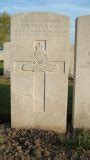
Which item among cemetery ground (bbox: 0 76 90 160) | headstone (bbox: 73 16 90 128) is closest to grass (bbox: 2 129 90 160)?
cemetery ground (bbox: 0 76 90 160)

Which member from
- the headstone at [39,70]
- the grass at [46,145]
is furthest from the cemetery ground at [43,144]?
the headstone at [39,70]

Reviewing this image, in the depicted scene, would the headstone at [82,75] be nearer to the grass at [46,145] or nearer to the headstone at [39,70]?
the headstone at [39,70]

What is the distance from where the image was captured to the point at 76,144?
532cm

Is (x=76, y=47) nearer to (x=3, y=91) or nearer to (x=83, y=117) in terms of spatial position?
(x=83, y=117)

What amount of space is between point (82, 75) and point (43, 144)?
1614mm

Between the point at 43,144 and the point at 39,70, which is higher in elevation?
the point at 39,70

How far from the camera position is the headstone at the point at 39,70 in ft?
19.8

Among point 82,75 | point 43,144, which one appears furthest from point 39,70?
point 43,144

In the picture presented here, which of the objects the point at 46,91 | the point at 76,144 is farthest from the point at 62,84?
the point at 76,144

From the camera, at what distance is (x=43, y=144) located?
5402 mm

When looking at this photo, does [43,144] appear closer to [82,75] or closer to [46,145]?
[46,145]

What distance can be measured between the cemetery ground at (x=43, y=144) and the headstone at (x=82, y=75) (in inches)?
12.6

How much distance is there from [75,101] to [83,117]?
1.29ft

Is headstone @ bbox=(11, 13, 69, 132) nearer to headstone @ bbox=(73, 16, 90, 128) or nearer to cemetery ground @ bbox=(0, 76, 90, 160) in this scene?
headstone @ bbox=(73, 16, 90, 128)
